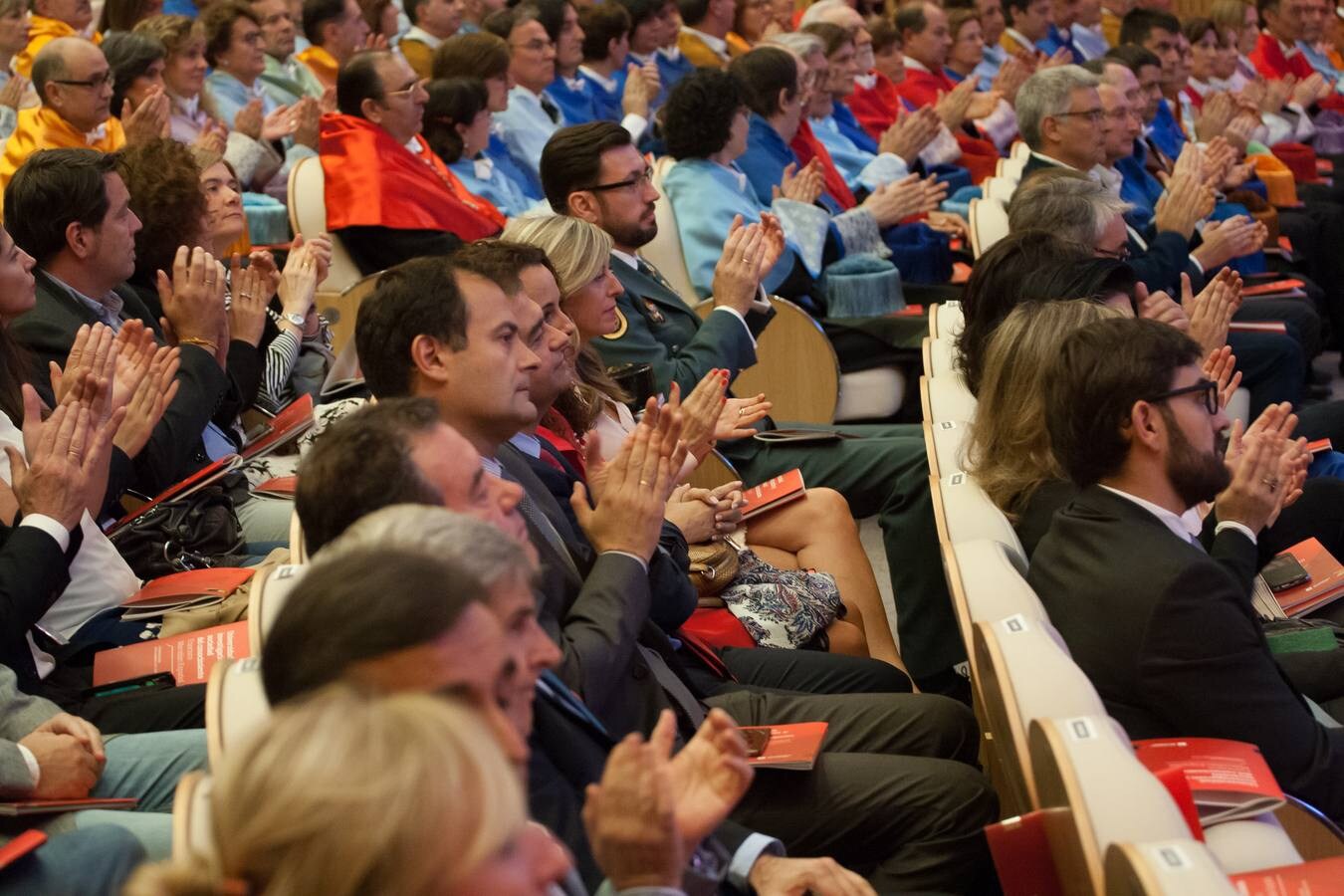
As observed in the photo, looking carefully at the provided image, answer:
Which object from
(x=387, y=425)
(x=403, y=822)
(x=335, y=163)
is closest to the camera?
(x=403, y=822)

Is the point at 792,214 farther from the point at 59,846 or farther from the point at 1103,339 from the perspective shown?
the point at 59,846

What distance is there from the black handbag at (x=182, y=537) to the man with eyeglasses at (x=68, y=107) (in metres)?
1.98

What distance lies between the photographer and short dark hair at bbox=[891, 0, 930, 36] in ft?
26.0

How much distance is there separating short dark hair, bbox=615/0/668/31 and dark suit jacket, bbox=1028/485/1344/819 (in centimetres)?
571

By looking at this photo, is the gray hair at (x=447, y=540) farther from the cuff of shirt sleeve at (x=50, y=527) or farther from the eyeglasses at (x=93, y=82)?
the eyeglasses at (x=93, y=82)

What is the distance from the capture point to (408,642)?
1.24 metres

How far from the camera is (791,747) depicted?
2127 mm

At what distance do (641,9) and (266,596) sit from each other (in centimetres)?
596

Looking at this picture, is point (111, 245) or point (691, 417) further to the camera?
point (111, 245)

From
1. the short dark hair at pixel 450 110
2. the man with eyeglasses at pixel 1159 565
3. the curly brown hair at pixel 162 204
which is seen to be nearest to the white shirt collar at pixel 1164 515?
the man with eyeglasses at pixel 1159 565

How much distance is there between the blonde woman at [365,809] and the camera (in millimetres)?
957

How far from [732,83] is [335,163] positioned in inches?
46.9

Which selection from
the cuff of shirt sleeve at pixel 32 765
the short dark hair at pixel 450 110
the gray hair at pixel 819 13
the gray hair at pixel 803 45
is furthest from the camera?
the gray hair at pixel 819 13

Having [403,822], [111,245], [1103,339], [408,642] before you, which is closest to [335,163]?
[111,245]
